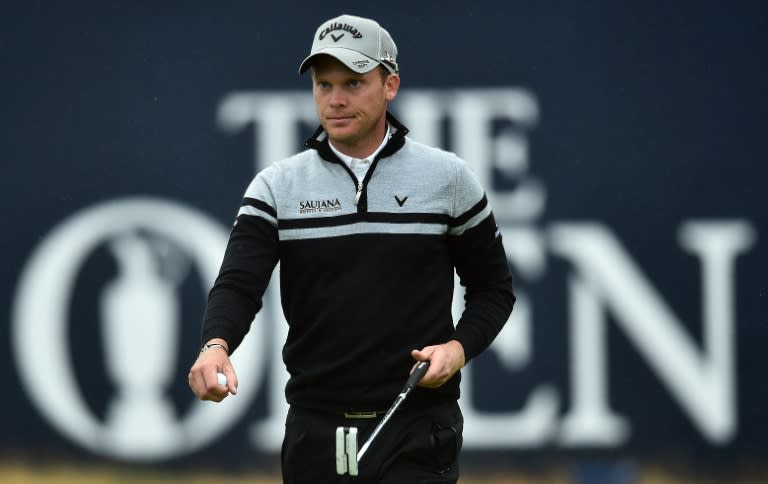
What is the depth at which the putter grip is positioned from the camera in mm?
3008

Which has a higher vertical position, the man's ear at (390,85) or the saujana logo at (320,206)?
the man's ear at (390,85)

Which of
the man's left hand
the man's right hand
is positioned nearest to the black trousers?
the man's left hand

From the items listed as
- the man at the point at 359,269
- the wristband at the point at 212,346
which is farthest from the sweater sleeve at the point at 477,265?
the wristband at the point at 212,346

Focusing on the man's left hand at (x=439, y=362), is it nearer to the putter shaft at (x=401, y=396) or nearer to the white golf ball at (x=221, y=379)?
the putter shaft at (x=401, y=396)

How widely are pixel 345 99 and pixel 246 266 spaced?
45 centimetres

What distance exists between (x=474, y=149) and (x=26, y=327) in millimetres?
2082

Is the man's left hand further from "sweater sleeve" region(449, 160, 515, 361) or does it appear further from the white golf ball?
the white golf ball

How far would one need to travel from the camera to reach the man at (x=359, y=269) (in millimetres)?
3199

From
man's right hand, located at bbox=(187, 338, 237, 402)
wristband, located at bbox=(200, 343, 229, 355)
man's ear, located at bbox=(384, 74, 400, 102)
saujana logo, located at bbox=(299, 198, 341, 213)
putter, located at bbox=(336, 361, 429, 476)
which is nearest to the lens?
man's right hand, located at bbox=(187, 338, 237, 402)

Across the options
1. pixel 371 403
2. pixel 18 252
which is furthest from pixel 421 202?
pixel 18 252

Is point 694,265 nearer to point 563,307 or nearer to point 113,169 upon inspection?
point 563,307

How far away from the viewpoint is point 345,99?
3244mm

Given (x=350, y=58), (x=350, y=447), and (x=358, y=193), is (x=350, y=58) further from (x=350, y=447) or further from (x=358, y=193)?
(x=350, y=447)

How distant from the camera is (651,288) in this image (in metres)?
5.93
